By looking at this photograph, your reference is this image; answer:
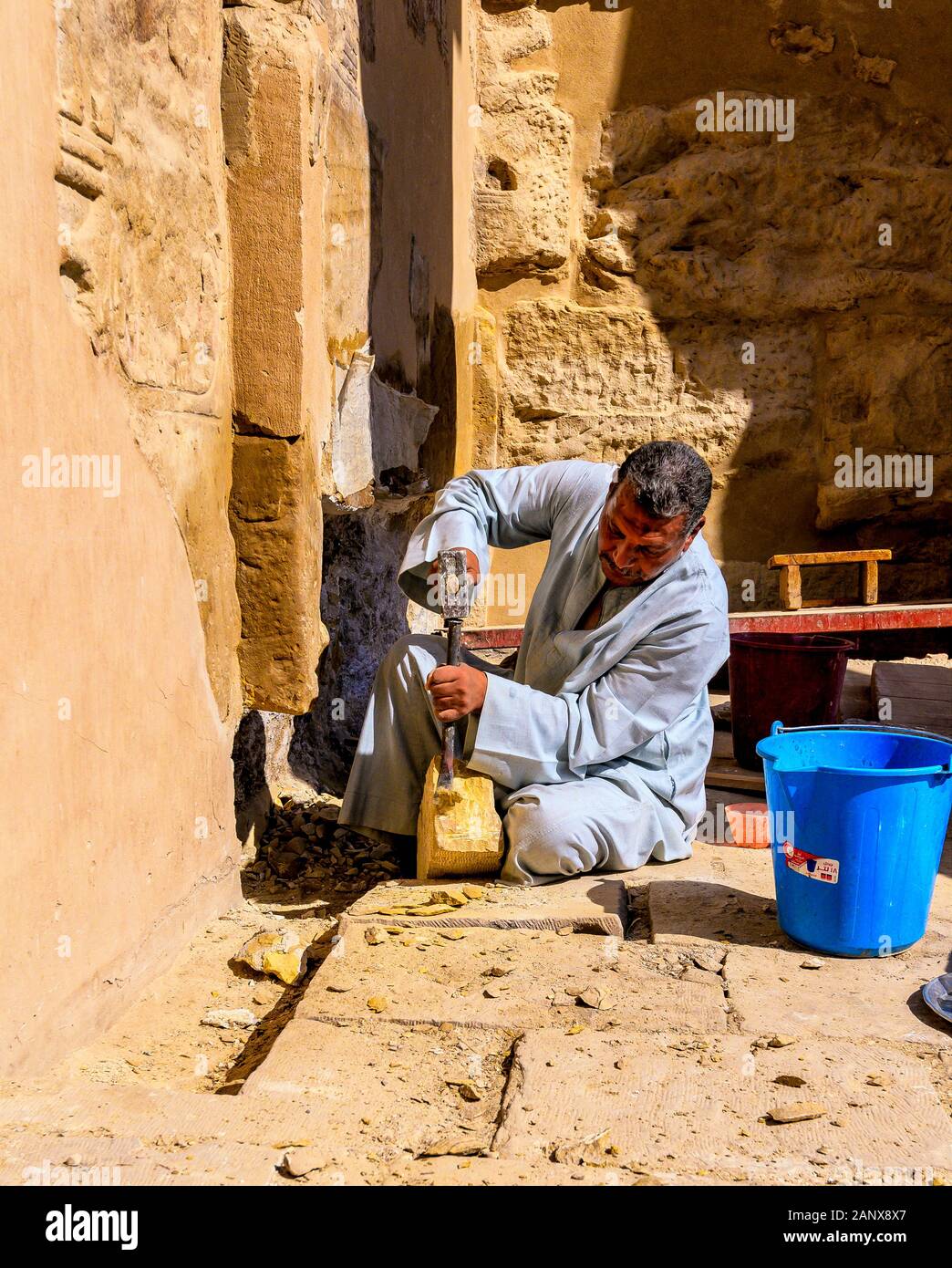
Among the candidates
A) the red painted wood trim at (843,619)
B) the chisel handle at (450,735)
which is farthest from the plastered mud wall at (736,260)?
the chisel handle at (450,735)

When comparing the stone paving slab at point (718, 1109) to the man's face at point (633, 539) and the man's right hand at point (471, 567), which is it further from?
the man's right hand at point (471, 567)

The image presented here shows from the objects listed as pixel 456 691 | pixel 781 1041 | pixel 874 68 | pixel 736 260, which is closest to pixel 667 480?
pixel 456 691

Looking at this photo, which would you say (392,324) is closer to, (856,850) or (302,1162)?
(856,850)

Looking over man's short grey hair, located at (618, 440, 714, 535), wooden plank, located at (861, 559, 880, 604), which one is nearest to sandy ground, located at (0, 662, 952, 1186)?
man's short grey hair, located at (618, 440, 714, 535)

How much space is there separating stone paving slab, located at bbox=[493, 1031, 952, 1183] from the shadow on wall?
2146 millimetres

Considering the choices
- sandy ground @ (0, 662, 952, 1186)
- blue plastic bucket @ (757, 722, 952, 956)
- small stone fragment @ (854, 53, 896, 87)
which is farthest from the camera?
small stone fragment @ (854, 53, 896, 87)

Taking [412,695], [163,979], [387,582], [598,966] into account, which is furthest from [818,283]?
[163,979]

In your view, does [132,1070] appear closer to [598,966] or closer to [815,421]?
[598,966]

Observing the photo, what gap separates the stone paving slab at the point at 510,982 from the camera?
7.78ft

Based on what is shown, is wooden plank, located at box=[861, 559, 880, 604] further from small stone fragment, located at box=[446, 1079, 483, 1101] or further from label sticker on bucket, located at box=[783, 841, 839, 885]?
small stone fragment, located at box=[446, 1079, 483, 1101]

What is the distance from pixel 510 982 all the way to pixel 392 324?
2591 mm

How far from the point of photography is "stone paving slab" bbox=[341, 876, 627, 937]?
2828 millimetres

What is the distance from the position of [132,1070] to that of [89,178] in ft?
5.50

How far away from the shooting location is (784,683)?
416 centimetres
